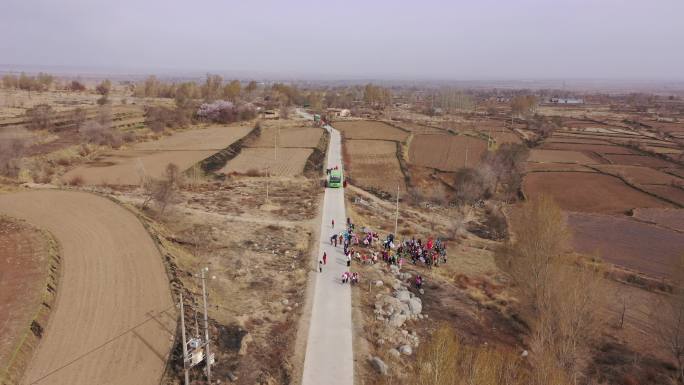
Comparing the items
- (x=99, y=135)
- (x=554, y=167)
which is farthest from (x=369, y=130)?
(x=99, y=135)

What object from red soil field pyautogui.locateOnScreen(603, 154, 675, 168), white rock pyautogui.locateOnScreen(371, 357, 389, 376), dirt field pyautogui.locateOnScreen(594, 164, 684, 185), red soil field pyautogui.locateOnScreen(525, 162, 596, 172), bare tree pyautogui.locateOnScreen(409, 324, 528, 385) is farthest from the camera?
red soil field pyautogui.locateOnScreen(603, 154, 675, 168)

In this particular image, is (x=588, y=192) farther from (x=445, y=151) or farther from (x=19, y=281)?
(x=19, y=281)

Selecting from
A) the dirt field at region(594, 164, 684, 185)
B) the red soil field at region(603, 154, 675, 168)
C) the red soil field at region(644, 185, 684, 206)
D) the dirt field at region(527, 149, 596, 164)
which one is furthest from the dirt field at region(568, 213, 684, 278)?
the red soil field at region(603, 154, 675, 168)

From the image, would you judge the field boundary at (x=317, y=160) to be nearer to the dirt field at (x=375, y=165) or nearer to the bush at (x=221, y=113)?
the dirt field at (x=375, y=165)

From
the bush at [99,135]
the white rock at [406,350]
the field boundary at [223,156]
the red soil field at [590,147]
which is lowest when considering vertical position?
the white rock at [406,350]

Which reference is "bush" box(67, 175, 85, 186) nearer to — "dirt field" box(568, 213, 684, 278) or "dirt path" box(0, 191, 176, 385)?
"dirt path" box(0, 191, 176, 385)

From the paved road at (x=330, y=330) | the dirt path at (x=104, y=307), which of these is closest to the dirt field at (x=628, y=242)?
the paved road at (x=330, y=330)

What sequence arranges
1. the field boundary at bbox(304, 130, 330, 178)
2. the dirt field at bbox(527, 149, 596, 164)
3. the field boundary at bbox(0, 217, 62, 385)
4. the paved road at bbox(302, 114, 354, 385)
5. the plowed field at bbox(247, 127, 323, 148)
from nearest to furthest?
the field boundary at bbox(0, 217, 62, 385) → the paved road at bbox(302, 114, 354, 385) → the field boundary at bbox(304, 130, 330, 178) → the dirt field at bbox(527, 149, 596, 164) → the plowed field at bbox(247, 127, 323, 148)
